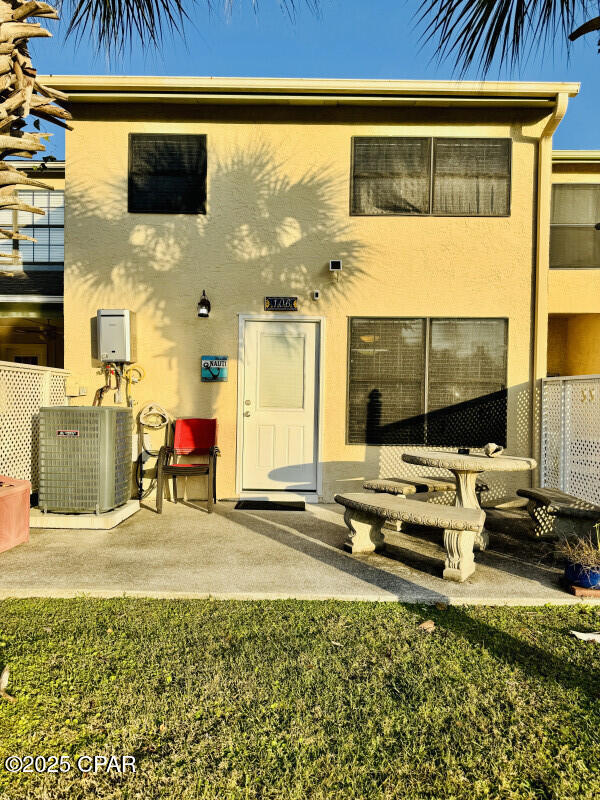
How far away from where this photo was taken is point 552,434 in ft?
18.5

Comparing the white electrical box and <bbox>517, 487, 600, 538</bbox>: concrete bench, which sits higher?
the white electrical box

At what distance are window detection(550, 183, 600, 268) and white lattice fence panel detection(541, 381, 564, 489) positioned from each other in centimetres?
296

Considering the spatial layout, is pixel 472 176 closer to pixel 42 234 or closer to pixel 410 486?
pixel 410 486

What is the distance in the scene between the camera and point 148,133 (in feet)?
20.0

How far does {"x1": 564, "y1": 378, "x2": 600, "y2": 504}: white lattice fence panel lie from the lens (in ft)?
15.0

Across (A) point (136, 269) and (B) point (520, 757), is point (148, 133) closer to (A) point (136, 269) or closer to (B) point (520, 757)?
(A) point (136, 269)

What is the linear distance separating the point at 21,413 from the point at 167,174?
130 inches

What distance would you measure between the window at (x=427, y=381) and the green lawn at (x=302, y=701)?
3.19 metres

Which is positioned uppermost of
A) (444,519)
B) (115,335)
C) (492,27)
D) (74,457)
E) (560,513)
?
(492,27)

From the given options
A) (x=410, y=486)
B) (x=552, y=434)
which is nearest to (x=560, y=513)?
(x=410, y=486)

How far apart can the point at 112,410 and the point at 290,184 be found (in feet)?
11.3

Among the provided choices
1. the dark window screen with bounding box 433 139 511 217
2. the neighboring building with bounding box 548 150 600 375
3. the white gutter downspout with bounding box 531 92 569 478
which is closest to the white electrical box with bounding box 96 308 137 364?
the dark window screen with bounding box 433 139 511 217

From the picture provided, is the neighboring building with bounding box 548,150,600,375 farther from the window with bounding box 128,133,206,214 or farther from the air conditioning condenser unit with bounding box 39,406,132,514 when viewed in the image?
the air conditioning condenser unit with bounding box 39,406,132,514

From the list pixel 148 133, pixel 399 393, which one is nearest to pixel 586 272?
pixel 399 393
